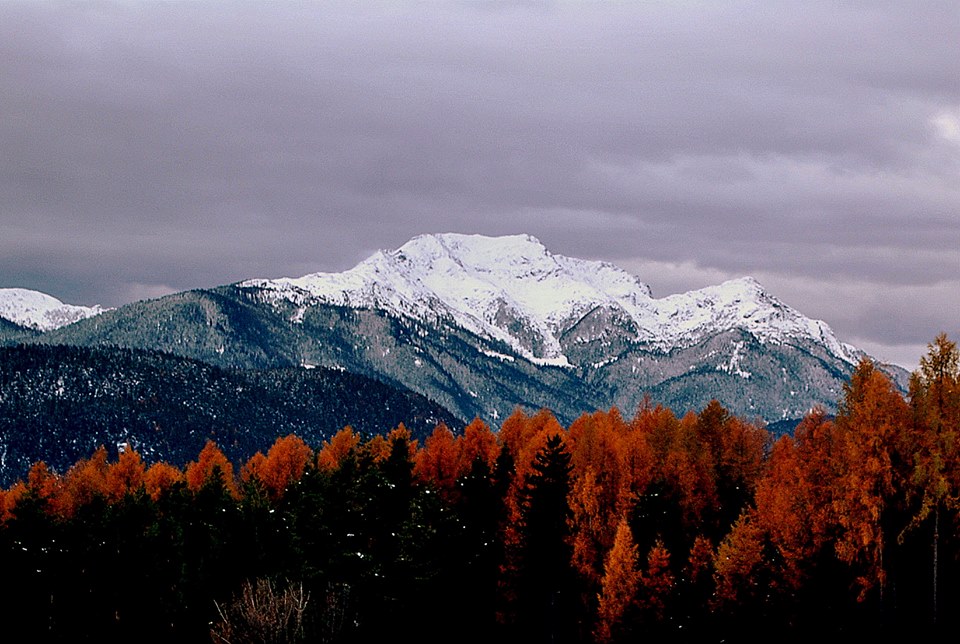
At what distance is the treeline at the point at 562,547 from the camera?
65.6 m

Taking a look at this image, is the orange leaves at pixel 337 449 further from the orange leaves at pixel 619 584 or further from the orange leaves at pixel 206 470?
the orange leaves at pixel 619 584

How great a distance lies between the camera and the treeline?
65625mm

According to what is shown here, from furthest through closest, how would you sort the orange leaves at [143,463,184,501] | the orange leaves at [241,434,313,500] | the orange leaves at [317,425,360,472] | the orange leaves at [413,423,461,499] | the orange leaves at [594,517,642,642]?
the orange leaves at [241,434,313,500] < the orange leaves at [317,425,360,472] < the orange leaves at [143,463,184,501] < the orange leaves at [413,423,461,499] < the orange leaves at [594,517,642,642]

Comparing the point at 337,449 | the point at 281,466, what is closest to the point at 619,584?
the point at 281,466

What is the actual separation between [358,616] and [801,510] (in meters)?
33.0

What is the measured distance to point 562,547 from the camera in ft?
302

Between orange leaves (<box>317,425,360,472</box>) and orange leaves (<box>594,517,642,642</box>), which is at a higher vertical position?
orange leaves (<box>317,425,360,472</box>)

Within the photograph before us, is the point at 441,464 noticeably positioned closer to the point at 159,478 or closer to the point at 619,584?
the point at 619,584

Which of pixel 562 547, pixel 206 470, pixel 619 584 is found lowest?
pixel 619 584

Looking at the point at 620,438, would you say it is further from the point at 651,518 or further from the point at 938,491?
the point at 938,491

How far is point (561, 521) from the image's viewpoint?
92812 mm

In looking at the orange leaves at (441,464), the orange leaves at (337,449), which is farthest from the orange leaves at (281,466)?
the orange leaves at (441,464)

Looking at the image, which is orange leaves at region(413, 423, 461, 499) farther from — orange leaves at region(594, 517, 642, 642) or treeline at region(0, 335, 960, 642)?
orange leaves at region(594, 517, 642, 642)

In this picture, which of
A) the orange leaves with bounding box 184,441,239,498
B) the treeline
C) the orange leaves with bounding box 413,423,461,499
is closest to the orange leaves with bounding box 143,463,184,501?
the orange leaves with bounding box 184,441,239,498
